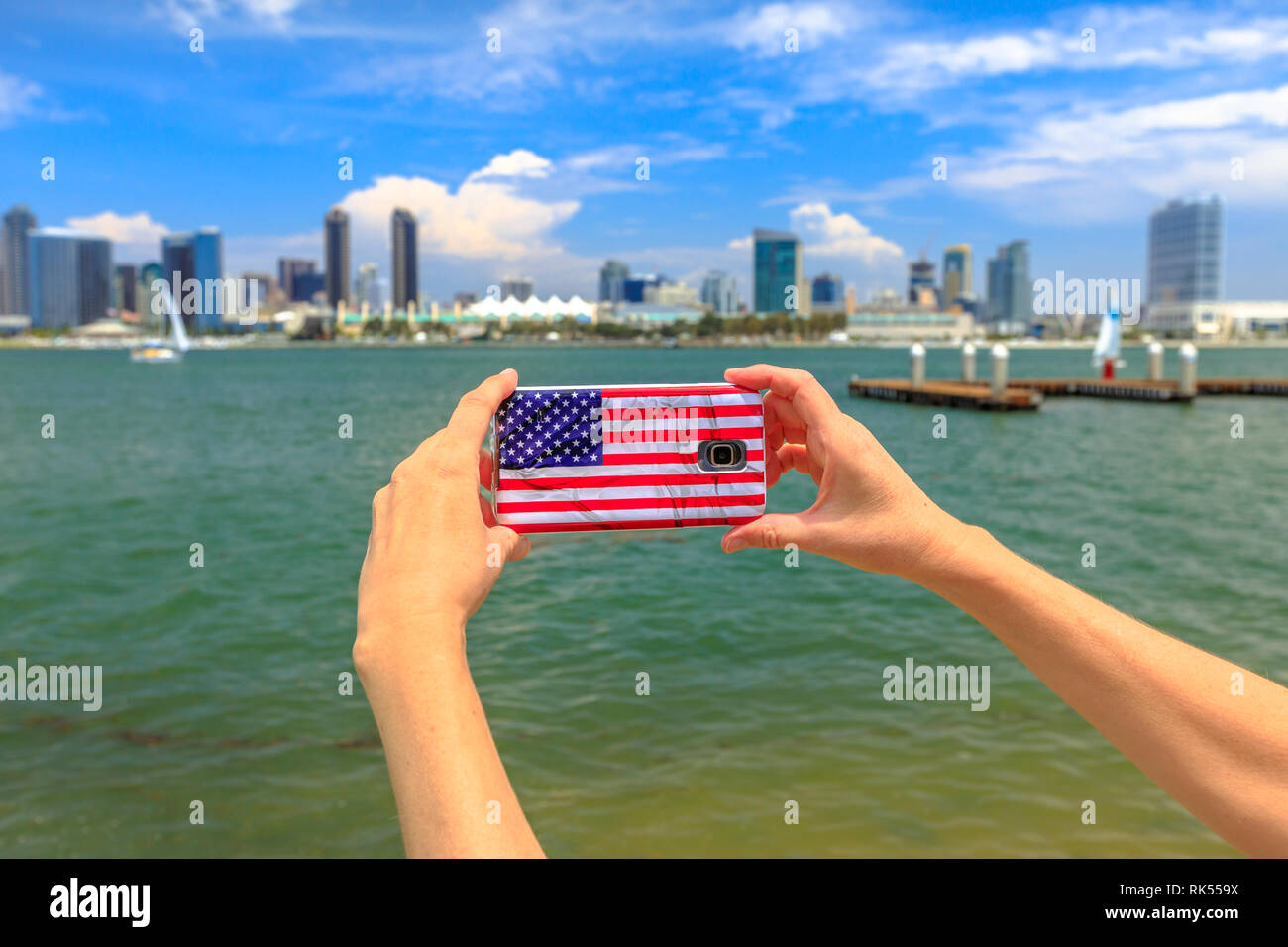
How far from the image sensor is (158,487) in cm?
3069

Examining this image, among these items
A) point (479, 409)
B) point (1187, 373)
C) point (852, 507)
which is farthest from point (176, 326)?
point (852, 507)

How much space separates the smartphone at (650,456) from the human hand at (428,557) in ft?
1.54

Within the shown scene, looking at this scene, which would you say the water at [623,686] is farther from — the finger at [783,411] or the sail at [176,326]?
the sail at [176,326]

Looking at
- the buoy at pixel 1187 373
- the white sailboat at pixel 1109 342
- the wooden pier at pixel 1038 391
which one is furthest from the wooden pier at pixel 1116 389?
the white sailboat at pixel 1109 342

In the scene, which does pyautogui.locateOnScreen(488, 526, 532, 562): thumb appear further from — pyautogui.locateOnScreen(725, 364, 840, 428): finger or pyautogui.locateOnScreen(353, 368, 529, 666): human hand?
pyautogui.locateOnScreen(725, 364, 840, 428): finger

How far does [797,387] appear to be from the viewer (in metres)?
2.29

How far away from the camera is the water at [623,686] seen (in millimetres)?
7809

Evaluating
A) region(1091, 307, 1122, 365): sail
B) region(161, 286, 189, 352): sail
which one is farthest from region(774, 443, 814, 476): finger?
region(161, 286, 189, 352): sail

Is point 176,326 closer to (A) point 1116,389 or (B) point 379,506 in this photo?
(A) point 1116,389

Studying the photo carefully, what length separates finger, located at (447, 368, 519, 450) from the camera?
192 cm

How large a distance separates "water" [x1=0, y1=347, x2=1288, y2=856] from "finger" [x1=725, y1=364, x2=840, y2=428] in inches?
226

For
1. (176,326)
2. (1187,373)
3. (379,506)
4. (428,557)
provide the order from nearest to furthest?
(428,557)
(379,506)
(1187,373)
(176,326)

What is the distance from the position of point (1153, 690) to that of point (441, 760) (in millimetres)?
1390

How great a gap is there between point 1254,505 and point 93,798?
26526mm
